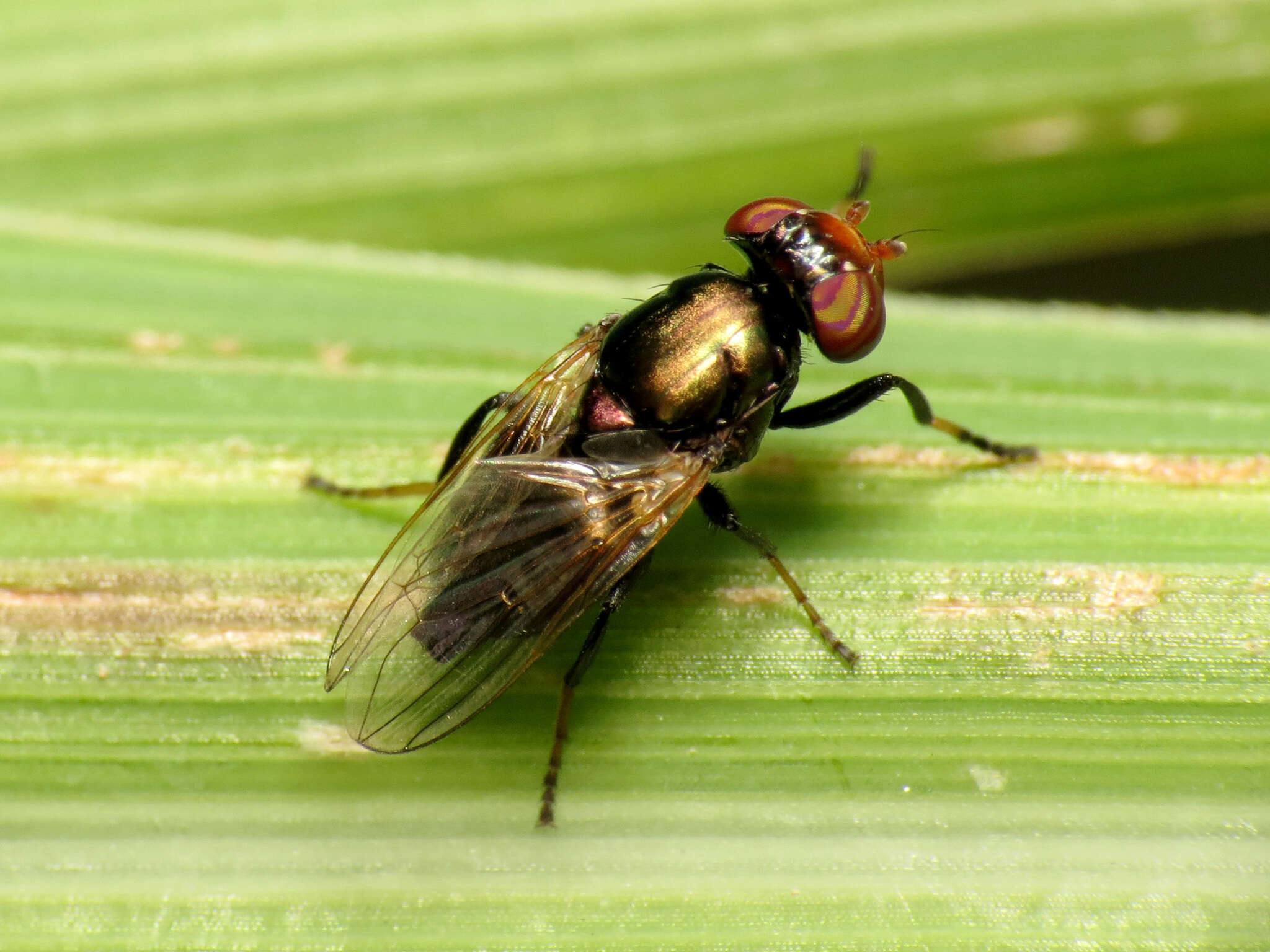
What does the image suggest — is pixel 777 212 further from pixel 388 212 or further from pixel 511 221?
pixel 388 212

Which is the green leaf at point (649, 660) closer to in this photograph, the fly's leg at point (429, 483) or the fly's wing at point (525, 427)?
the fly's leg at point (429, 483)

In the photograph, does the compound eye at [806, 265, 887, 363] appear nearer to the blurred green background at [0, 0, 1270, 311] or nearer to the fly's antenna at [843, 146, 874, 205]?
the fly's antenna at [843, 146, 874, 205]

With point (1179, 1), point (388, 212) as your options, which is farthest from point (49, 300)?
point (1179, 1)

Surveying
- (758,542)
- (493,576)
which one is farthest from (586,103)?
(493,576)

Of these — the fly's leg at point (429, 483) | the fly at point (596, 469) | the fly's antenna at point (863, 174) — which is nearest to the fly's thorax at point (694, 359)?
the fly at point (596, 469)

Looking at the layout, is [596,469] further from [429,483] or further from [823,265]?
[823,265]

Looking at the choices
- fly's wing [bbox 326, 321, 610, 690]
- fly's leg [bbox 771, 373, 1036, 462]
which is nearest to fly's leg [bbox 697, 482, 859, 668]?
fly's leg [bbox 771, 373, 1036, 462]
